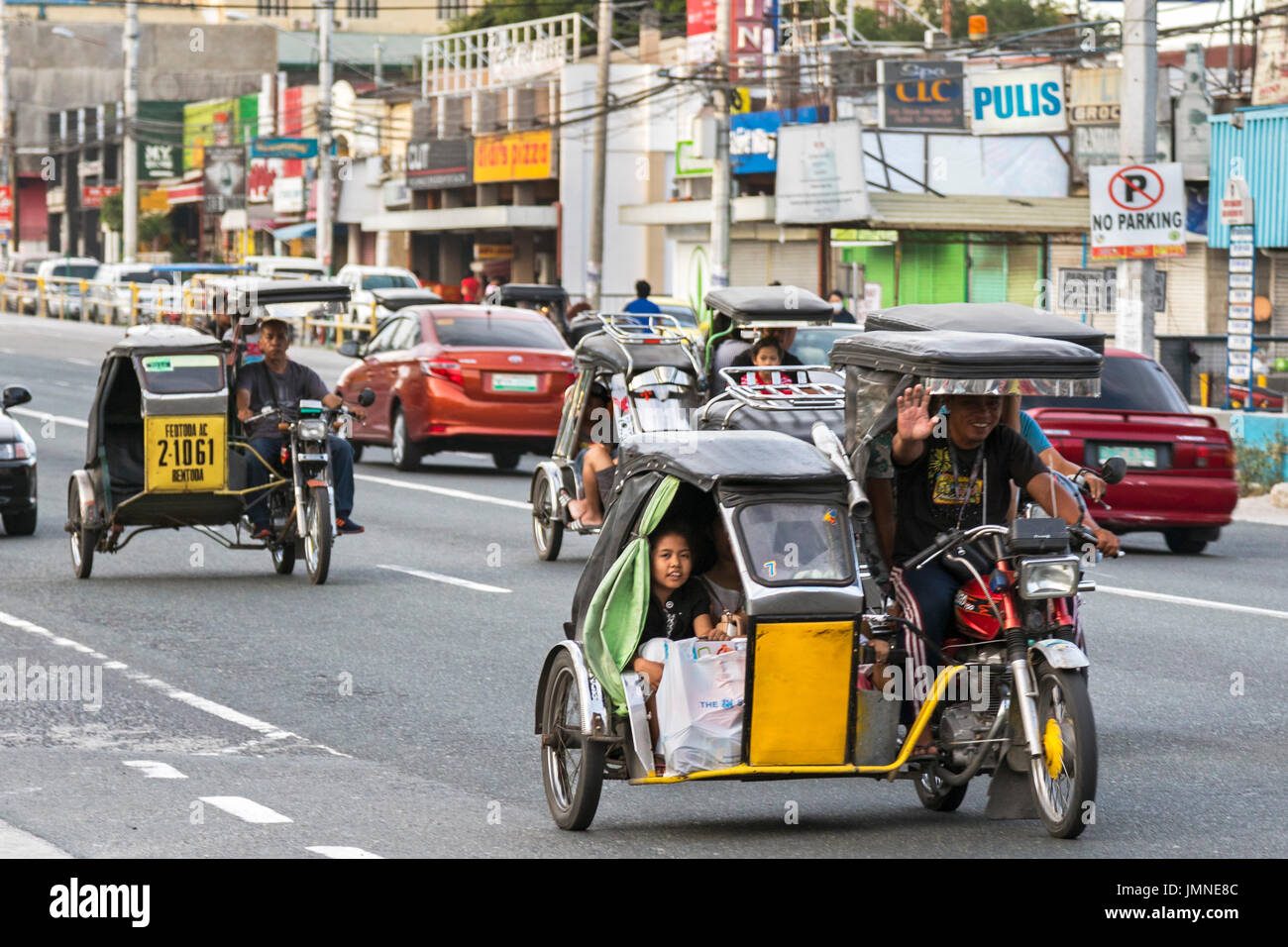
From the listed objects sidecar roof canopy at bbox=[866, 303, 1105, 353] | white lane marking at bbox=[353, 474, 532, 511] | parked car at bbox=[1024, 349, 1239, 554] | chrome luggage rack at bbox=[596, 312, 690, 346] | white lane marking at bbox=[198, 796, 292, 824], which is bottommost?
white lane marking at bbox=[198, 796, 292, 824]

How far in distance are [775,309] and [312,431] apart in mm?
3176

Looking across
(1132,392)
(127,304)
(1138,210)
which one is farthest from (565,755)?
(127,304)

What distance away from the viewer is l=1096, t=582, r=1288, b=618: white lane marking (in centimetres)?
1395

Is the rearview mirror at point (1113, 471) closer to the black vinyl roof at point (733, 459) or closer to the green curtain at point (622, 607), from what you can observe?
the black vinyl roof at point (733, 459)

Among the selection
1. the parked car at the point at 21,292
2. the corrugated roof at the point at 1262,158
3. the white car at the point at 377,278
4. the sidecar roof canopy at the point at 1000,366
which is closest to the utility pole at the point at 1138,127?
the corrugated roof at the point at 1262,158

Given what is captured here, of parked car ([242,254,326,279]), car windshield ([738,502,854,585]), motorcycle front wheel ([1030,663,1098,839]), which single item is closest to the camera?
motorcycle front wheel ([1030,663,1098,839])

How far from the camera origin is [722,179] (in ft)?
120

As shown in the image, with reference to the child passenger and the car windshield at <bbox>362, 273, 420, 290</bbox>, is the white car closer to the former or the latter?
the car windshield at <bbox>362, 273, 420, 290</bbox>

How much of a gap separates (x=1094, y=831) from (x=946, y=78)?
3738 cm

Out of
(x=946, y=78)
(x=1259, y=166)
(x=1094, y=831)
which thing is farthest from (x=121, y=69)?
(x=1094, y=831)

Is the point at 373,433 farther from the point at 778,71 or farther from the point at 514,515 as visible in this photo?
the point at 778,71

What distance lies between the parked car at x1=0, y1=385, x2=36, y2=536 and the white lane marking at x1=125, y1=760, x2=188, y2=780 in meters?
9.30

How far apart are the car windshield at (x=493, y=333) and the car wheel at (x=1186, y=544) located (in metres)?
8.35

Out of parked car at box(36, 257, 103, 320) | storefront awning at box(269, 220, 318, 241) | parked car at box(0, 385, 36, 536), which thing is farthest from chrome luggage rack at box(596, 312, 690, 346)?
storefront awning at box(269, 220, 318, 241)
